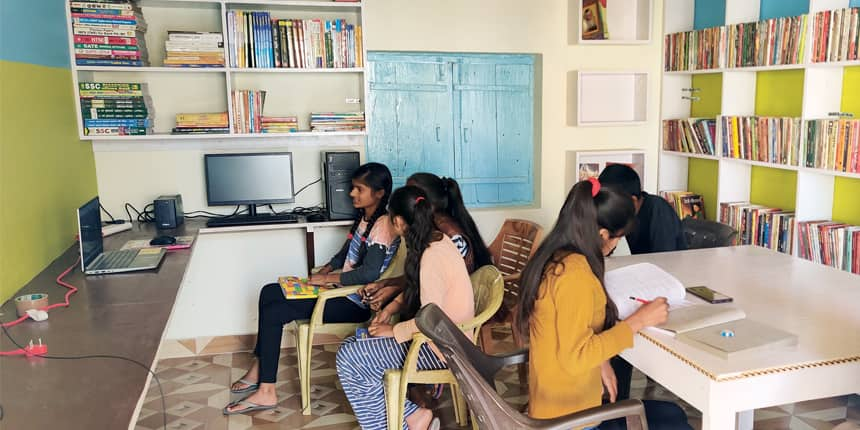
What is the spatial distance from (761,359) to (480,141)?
8.84ft

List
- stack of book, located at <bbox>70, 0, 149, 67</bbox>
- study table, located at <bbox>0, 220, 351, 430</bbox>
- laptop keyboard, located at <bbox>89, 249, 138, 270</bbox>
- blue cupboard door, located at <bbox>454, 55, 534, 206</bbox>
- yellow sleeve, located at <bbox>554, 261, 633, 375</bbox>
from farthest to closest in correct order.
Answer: blue cupboard door, located at <bbox>454, 55, 534, 206</bbox> < stack of book, located at <bbox>70, 0, 149, 67</bbox> < laptop keyboard, located at <bbox>89, 249, 138, 270</bbox> < yellow sleeve, located at <bbox>554, 261, 633, 375</bbox> < study table, located at <bbox>0, 220, 351, 430</bbox>

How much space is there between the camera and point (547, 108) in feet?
13.7

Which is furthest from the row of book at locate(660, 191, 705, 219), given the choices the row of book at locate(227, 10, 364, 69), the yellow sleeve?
the yellow sleeve

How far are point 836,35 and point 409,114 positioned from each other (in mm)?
2282

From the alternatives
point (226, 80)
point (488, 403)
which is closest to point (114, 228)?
point (226, 80)

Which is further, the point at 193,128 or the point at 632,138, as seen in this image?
the point at 632,138

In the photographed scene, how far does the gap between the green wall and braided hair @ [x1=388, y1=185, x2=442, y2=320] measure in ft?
4.52

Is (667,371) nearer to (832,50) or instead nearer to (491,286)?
(491,286)

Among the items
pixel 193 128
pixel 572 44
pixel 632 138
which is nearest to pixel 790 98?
pixel 632 138

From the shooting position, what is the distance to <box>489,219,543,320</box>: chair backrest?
10.8ft

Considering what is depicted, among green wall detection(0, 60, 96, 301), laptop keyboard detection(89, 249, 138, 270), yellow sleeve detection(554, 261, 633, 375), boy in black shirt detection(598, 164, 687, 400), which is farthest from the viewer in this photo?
boy in black shirt detection(598, 164, 687, 400)

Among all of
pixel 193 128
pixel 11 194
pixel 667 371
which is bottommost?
pixel 667 371

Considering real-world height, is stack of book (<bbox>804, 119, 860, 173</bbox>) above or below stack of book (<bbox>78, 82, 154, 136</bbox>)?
below

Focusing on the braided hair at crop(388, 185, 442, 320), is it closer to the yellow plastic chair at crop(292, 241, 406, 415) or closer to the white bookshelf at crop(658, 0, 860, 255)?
the yellow plastic chair at crop(292, 241, 406, 415)
